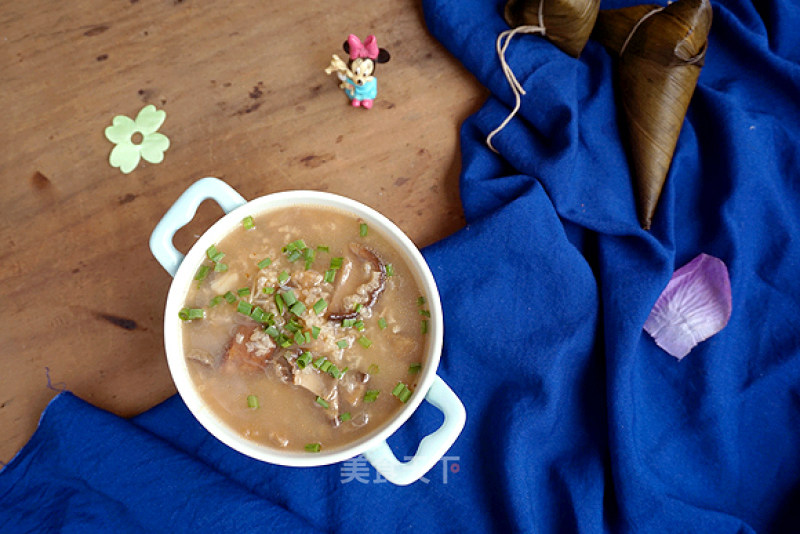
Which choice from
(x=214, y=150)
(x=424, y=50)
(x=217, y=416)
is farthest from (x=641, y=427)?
(x=214, y=150)

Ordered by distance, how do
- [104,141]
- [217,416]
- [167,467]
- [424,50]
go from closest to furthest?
[217,416] → [167,467] → [104,141] → [424,50]

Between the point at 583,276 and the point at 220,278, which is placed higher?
the point at 220,278

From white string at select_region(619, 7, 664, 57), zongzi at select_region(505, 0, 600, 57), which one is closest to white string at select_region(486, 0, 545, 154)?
zongzi at select_region(505, 0, 600, 57)

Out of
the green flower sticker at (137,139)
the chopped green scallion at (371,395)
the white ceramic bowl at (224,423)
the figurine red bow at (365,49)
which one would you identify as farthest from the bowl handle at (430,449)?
the green flower sticker at (137,139)

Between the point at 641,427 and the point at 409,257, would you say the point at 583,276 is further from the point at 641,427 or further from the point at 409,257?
the point at 409,257

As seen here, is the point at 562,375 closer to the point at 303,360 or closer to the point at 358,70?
the point at 303,360

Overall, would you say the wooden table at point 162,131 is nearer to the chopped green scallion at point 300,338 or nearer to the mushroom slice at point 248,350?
the mushroom slice at point 248,350
